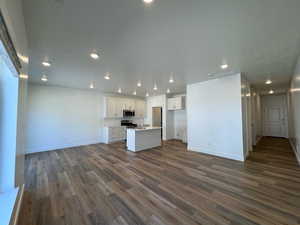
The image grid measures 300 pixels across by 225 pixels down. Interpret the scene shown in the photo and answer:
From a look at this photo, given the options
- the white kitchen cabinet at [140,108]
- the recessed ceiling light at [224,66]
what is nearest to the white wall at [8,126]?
the recessed ceiling light at [224,66]

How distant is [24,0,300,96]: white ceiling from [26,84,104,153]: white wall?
2338 millimetres

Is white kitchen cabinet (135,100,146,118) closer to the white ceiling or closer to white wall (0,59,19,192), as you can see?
the white ceiling

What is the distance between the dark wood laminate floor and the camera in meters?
1.67

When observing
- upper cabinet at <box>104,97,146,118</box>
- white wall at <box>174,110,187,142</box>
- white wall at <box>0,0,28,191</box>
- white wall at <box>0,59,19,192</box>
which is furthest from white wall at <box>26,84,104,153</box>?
white wall at <box>174,110,187,142</box>

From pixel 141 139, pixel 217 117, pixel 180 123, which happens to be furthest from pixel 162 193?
pixel 180 123

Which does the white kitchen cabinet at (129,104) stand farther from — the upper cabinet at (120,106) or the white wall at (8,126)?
the white wall at (8,126)

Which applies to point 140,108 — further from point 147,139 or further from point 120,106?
point 147,139

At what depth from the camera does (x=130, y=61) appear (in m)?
2.97

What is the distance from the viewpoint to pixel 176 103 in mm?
Result: 6922

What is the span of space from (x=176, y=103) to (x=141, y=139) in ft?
10.3

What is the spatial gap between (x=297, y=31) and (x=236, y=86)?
1990mm

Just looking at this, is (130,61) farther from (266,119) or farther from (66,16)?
(266,119)

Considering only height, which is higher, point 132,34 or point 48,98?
point 132,34

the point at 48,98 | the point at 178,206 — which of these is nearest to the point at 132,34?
the point at 178,206
